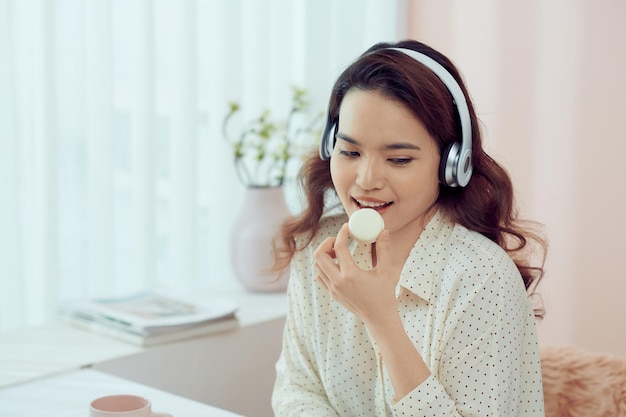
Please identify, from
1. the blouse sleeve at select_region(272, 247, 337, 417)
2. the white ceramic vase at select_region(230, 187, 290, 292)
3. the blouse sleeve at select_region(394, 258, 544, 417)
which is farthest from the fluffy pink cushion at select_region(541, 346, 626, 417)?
the white ceramic vase at select_region(230, 187, 290, 292)

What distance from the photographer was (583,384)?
134cm

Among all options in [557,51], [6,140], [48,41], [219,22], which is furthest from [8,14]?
[557,51]

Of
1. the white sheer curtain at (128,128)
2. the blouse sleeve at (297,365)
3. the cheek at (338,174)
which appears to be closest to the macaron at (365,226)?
the cheek at (338,174)

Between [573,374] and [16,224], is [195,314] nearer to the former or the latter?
[16,224]

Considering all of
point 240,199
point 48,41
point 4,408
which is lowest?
point 4,408

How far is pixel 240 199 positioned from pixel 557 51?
0.93 m

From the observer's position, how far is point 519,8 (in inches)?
95.3

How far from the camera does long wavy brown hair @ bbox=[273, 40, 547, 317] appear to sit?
1141mm

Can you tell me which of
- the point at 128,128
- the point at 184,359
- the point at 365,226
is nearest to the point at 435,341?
the point at 365,226

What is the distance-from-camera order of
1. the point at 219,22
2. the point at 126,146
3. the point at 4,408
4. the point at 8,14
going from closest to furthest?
the point at 4,408
the point at 8,14
the point at 126,146
the point at 219,22

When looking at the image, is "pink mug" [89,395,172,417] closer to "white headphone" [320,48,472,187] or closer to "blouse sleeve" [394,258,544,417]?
"blouse sleeve" [394,258,544,417]

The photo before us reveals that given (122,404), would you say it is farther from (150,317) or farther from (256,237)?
(256,237)

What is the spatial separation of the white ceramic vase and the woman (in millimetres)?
774

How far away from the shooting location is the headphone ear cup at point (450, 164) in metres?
1.14
